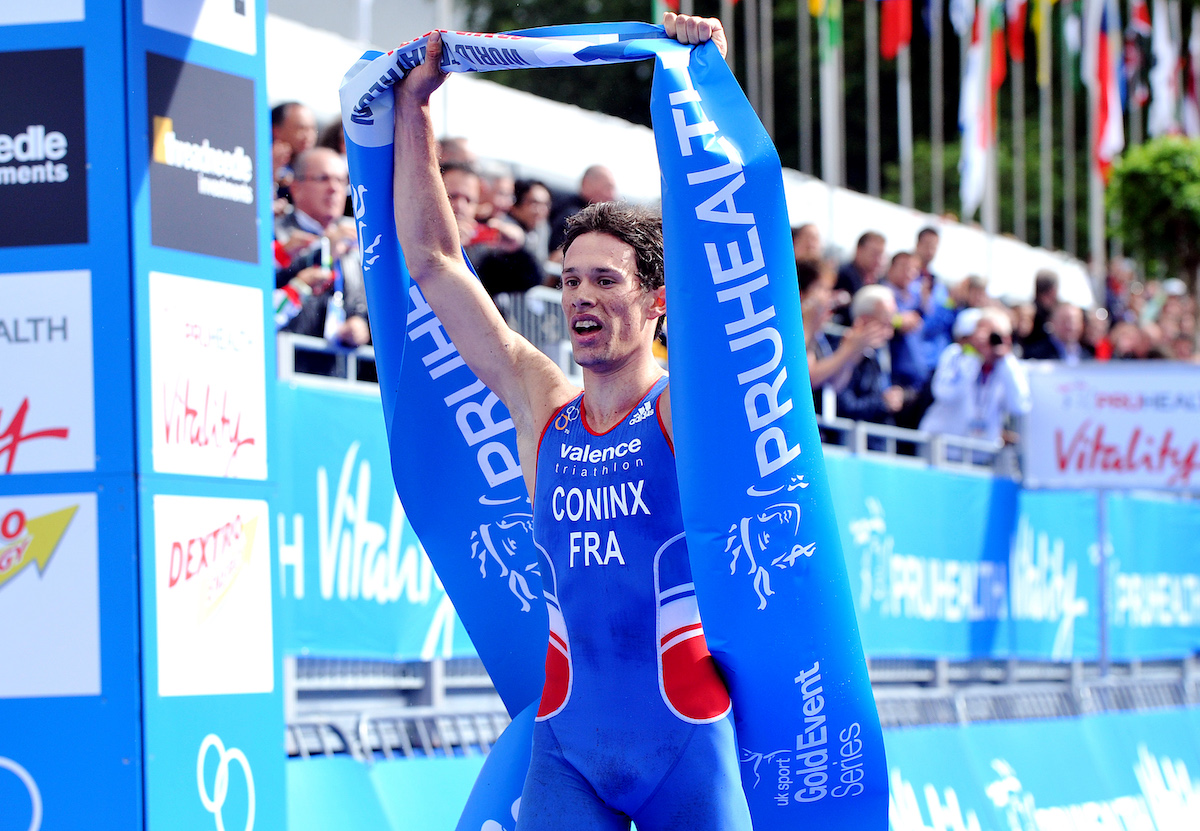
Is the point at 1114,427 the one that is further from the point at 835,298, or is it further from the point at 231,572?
the point at 231,572

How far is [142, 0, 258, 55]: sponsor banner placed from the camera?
14.2ft

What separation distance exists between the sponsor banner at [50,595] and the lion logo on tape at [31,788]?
180 mm

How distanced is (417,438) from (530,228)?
4146mm

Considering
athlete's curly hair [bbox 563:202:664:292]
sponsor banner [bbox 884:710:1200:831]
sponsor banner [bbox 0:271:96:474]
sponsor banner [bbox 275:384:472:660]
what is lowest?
sponsor banner [bbox 884:710:1200:831]

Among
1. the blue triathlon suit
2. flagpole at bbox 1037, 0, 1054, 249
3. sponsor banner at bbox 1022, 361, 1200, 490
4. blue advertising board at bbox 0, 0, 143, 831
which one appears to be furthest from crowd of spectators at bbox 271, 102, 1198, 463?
flagpole at bbox 1037, 0, 1054, 249

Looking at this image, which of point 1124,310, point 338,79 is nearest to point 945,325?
point 338,79

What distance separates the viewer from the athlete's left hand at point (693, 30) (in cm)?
403

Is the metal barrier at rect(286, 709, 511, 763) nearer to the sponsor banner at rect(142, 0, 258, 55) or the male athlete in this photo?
the male athlete

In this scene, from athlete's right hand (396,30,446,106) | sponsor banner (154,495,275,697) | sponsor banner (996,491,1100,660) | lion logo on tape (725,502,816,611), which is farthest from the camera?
sponsor banner (996,491,1100,660)

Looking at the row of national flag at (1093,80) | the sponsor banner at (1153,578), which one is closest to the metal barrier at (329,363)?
the sponsor banner at (1153,578)

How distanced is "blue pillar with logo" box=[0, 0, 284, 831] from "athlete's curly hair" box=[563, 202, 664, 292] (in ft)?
3.80

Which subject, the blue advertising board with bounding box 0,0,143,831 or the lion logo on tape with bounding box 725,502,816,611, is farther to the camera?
the blue advertising board with bounding box 0,0,143,831

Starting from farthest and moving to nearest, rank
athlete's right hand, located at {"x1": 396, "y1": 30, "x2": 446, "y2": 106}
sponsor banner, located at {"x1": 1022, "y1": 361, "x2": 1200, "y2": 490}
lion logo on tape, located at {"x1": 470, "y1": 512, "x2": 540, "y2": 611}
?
sponsor banner, located at {"x1": 1022, "y1": 361, "x2": 1200, "y2": 490}
lion logo on tape, located at {"x1": 470, "y1": 512, "x2": 540, "y2": 611}
athlete's right hand, located at {"x1": 396, "y1": 30, "x2": 446, "y2": 106}

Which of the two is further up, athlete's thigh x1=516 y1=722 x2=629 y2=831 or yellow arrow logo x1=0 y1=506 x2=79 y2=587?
yellow arrow logo x1=0 y1=506 x2=79 y2=587
